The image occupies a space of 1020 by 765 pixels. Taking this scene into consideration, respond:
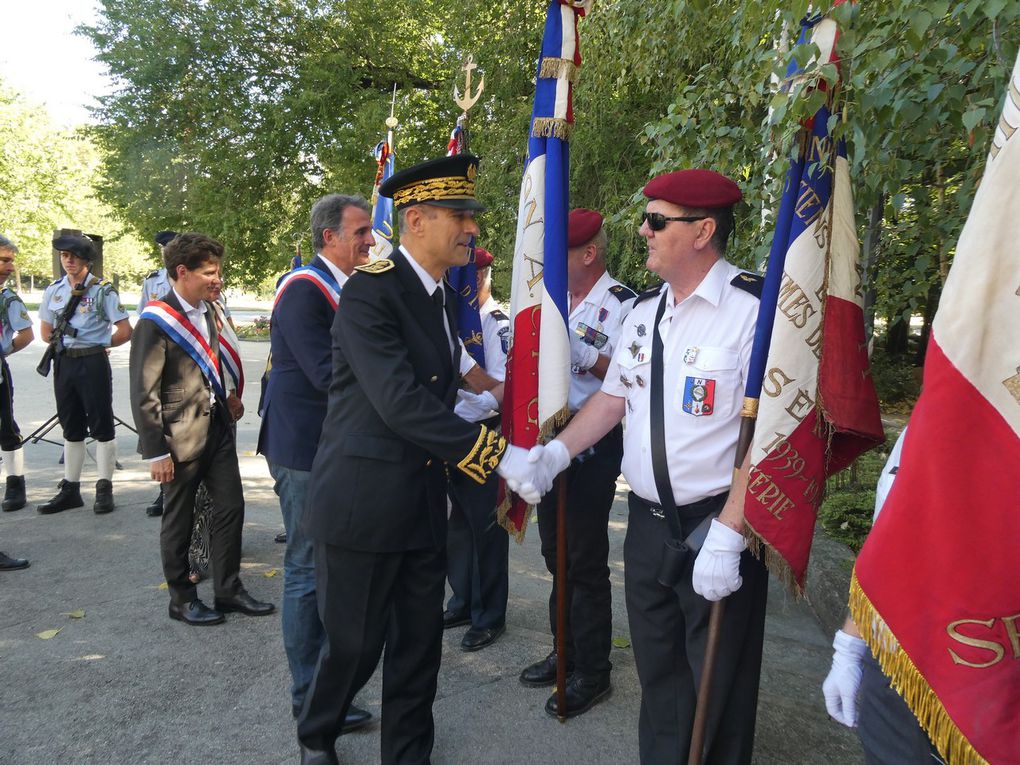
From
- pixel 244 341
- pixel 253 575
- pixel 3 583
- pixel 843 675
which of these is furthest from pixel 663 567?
pixel 244 341

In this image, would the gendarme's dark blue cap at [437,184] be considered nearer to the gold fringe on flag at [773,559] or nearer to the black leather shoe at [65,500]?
the gold fringe on flag at [773,559]

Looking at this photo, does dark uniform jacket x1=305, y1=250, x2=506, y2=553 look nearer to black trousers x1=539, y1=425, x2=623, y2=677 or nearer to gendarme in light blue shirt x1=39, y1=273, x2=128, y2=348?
black trousers x1=539, y1=425, x2=623, y2=677

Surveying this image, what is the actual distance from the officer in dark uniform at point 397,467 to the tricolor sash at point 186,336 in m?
1.90

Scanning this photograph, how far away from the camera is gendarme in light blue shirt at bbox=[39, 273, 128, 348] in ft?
20.8

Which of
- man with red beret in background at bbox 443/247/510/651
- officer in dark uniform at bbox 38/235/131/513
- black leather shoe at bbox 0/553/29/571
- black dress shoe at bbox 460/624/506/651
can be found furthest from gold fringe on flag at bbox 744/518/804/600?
officer in dark uniform at bbox 38/235/131/513

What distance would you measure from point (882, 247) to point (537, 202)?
2.18 meters

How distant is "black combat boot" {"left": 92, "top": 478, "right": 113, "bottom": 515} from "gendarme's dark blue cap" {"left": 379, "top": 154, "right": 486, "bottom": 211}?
484 cm

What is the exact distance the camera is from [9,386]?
5934 millimetres

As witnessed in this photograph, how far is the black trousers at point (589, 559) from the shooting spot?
138 inches

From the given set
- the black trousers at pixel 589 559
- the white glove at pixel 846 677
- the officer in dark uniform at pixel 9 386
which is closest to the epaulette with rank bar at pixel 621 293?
the black trousers at pixel 589 559

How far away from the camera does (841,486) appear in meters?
7.66

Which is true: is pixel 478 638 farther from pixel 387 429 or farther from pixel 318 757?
pixel 387 429

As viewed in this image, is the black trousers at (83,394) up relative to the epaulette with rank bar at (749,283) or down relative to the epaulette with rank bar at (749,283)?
down

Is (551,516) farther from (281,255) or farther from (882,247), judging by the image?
(281,255)
